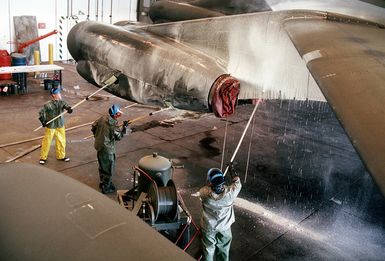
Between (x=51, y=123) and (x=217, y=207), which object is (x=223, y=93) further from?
(x=51, y=123)

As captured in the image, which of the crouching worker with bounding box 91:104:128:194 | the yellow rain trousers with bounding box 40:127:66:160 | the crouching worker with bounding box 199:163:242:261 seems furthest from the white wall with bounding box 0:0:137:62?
the crouching worker with bounding box 199:163:242:261

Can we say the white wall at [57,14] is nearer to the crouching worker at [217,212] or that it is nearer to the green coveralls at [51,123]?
the green coveralls at [51,123]

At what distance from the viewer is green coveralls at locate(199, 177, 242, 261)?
4.38 meters

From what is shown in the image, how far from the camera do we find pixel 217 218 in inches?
175

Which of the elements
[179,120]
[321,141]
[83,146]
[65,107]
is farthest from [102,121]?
[321,141]

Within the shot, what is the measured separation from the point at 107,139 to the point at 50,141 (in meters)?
1.62

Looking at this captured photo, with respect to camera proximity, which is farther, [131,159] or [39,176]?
[131,159]

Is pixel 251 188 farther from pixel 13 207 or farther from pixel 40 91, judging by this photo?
pixel 40 91

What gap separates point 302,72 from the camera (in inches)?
237

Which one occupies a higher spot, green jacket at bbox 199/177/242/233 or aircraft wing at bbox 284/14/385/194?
aircraft wing at bbox 284/14/385/194

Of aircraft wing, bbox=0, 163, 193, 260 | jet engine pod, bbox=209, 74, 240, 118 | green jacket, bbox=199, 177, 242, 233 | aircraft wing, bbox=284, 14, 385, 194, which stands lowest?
green jacket, bbox=199, 177, 242, 233

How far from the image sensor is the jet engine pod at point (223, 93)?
19.4ft

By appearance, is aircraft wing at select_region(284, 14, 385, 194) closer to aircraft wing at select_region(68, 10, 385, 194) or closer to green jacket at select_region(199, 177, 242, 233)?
aircraft wing at select_region(68, 10, 385, 194)

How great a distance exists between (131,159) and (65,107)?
1.64 meters
